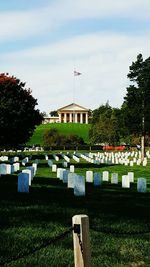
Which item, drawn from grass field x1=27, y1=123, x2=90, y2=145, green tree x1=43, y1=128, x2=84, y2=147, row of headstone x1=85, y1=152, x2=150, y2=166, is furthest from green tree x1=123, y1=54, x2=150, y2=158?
grass field x1=27, y1=123, x2=90, y2=145

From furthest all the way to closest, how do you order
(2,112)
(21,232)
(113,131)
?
(113,131), (2,112), (21,232)

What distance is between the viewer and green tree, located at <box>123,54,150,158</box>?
204 ft

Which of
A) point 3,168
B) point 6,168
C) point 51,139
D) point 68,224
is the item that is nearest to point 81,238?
point 68,224

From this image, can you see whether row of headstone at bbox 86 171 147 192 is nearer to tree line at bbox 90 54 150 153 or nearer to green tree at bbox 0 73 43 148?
green tree at bbox 0 73 43 148

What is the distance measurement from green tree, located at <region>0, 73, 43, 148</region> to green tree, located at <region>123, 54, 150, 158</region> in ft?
43.5

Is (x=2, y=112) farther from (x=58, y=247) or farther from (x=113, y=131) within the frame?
(x=113, y=131)

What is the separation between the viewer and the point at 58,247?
9.48 metres

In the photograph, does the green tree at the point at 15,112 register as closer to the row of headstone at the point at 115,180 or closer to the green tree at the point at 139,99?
the green tree at the point at 139,99

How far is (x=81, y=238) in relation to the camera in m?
6.14

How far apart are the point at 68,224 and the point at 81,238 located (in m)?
5.25

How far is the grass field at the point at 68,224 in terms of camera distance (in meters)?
8.80

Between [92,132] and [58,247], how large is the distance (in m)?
89.7

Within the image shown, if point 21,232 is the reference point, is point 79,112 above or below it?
above

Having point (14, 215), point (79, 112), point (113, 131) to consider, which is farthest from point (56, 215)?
point (79, 112)
